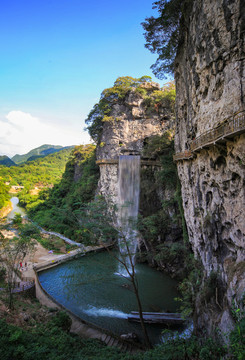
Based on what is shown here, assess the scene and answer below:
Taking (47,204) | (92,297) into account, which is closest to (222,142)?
(92,297)

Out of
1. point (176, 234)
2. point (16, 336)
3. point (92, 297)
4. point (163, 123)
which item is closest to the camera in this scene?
point (16, 336)

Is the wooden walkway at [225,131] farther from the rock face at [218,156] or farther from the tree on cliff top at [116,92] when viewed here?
the tree on cliff top at [116,92]

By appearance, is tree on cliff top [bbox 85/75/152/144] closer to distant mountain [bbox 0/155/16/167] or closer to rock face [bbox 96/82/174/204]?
rock face [bbox 96/82/174/204]

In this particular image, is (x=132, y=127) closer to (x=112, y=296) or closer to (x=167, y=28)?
(x=167, y=28)

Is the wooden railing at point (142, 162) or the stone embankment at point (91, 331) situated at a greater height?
the wooden railing at point (142, 162)

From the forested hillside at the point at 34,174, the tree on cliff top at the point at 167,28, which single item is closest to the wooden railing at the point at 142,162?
the tree on cliff top at the point at 167,28

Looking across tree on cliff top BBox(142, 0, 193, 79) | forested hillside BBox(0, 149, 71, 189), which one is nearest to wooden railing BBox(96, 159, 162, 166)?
tree on cliff top BBox(142, 0, 193, 79)

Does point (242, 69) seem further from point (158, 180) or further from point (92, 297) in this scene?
point (92, 297)
